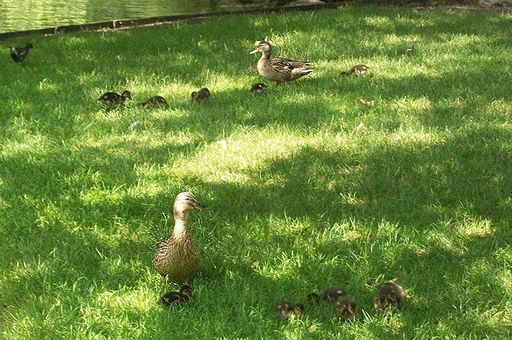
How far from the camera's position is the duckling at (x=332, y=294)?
5203 mm

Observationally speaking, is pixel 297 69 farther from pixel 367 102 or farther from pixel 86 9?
pixel 86 9

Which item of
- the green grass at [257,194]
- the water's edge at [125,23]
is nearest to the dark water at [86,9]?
the water's edge at [125,23]

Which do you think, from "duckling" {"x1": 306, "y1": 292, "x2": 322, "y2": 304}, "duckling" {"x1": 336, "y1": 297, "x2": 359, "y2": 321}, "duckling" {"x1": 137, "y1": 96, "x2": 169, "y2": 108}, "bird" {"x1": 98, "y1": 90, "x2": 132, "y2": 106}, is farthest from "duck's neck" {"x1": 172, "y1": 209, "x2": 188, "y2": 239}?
"bird" {"x1": 98, "y1": 90, "x2": 132, "y2": 106}

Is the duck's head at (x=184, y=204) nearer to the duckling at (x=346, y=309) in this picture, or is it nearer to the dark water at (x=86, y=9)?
the duckling at (x=346, y=309)

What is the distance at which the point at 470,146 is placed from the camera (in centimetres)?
836

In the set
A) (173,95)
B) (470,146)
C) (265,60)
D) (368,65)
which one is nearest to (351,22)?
(368,65)

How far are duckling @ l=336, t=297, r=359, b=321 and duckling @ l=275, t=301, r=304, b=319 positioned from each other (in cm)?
24

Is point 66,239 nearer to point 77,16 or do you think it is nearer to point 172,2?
point 77,16

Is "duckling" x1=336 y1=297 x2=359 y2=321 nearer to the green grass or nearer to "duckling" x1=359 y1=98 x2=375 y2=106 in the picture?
the green grass

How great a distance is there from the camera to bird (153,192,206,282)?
17.4 feet

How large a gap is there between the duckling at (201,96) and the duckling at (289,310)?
5411 mm

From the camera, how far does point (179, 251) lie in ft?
17.4

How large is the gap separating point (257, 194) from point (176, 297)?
2152mm

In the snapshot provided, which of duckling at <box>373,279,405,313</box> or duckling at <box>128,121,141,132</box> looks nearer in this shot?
duckling at <box>373,279,405,313</box>
